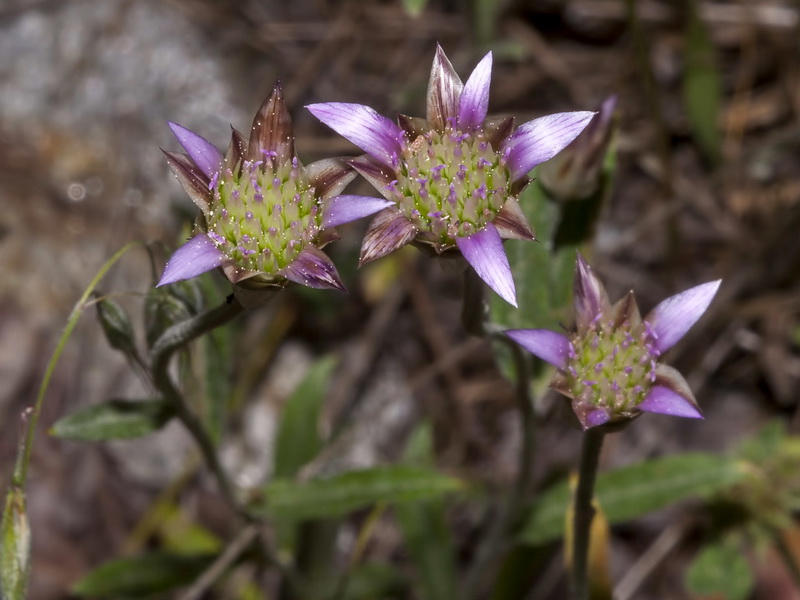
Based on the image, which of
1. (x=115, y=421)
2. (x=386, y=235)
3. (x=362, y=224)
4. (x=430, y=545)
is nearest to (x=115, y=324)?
(x=115, y=421)

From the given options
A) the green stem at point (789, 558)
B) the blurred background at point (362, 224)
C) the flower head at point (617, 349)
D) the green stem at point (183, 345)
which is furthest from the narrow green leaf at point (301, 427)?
the green stem at point (789, 558)

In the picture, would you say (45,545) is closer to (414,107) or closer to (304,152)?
(304,152)

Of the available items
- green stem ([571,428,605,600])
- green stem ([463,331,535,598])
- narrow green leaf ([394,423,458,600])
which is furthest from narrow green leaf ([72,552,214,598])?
green stem ([571,428,605,600])

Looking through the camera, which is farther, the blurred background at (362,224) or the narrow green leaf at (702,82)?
the narrow green leaf at (702,82)

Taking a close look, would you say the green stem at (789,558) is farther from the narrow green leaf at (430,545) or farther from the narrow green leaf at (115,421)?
the narrow green leaf at (115,421)

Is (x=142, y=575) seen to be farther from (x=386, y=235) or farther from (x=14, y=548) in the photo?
(x=386, y=235)

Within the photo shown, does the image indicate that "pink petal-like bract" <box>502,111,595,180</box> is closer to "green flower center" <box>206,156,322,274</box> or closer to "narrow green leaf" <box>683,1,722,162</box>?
"green flower center" <box>206,156,322,274</box>
